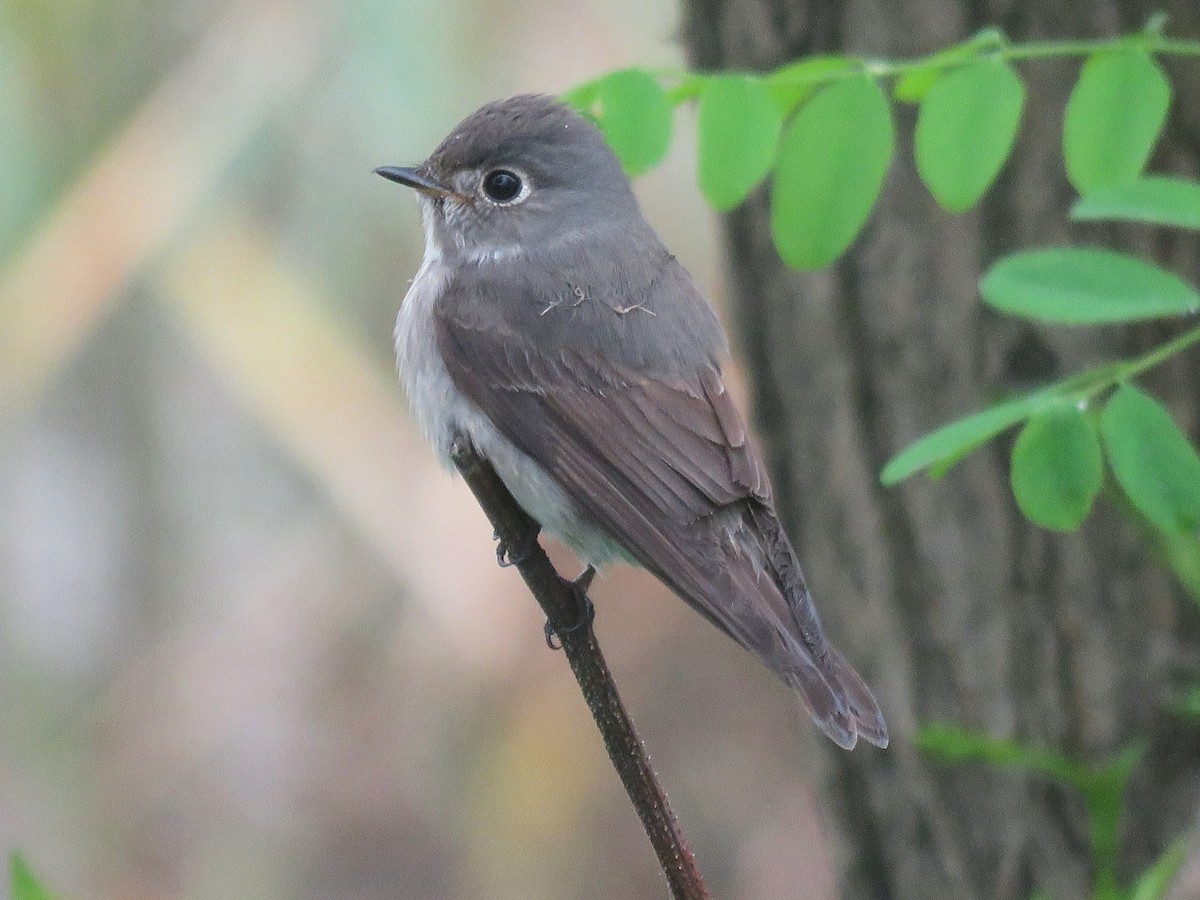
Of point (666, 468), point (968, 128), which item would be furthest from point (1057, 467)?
point (666, 468)

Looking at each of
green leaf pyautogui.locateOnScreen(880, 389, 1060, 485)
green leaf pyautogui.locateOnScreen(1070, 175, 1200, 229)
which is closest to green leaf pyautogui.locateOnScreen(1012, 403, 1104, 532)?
green leaf pyautogui.locateOnScreen(880, 389, 1060, 485)

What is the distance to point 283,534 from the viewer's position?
6289mm

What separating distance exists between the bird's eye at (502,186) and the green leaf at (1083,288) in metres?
1.27

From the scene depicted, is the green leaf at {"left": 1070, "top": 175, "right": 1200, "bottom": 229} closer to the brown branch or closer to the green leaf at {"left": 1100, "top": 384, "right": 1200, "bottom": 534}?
the green leaf at {"left": 1100, "top": 384, "right": 1200, "bottom": 534}

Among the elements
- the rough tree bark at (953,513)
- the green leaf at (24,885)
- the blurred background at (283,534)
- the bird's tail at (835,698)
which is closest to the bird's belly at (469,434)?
the bird's tail at (835,698)

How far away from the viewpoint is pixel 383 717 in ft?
22.3

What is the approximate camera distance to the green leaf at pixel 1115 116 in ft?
7.73

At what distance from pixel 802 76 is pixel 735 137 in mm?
139

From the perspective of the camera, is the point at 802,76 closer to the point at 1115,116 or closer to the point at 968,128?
the point at 968,128

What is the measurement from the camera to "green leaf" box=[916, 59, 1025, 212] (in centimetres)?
238

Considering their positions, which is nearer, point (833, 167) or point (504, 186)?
point (833, 167)

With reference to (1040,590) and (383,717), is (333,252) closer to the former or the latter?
(383,717)

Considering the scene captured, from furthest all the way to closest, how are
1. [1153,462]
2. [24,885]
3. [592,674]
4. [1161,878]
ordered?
[1161,878]
[1153,462]
[592,674]
[24,885]

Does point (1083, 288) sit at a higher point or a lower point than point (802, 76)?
lower
